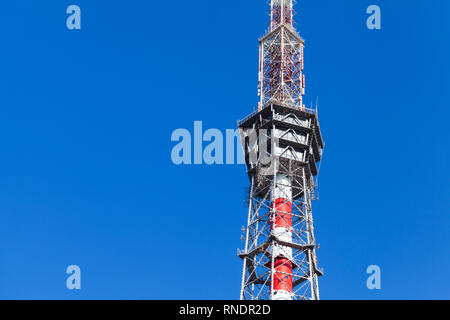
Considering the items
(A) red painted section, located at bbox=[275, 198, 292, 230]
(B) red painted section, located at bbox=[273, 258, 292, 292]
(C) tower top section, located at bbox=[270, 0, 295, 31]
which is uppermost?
(C) tower top section, located at bbox=[270, 0, 295, 31]

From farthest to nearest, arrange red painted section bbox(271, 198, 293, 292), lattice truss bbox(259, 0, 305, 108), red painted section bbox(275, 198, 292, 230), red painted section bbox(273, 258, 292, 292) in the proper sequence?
1. lattice truss bbox(259, 0, 305, 108)
2. red painted section bbox(275, 198, 292, 230)
3. red painted section bbox(271, 198, 293, 292)
4. red painted section bbox(273, 258, 292, 292)

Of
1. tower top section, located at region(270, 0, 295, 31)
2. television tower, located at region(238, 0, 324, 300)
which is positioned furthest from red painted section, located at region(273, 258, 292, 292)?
tower top section, located at region(270, 0, 295, 31)

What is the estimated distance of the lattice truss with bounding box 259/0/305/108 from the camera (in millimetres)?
102438

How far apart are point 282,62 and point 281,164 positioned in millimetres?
17485

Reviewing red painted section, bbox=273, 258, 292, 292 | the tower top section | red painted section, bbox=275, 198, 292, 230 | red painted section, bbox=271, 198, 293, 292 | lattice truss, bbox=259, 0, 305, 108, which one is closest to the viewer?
red painted section, bbox=273, 258, 292, 292

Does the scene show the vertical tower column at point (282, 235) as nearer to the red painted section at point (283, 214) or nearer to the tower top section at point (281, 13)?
the red painted section at point (283, 214)

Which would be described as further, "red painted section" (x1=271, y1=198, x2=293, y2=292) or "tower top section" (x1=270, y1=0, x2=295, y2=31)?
"tower top section" (x1=270, y1=0, x2=295, y2=31)

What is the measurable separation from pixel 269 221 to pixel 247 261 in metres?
5.87

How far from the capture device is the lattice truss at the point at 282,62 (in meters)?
102

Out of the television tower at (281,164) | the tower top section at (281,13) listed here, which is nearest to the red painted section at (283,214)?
the television tower at (281,164)

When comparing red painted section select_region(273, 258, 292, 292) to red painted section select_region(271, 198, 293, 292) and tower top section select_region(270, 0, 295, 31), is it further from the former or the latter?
tower top section select_region(270, 0, 295, 31)
